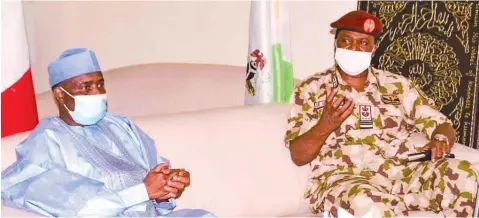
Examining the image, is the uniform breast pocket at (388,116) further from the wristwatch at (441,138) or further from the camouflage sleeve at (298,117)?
the camouflage sleeve at (298,117)

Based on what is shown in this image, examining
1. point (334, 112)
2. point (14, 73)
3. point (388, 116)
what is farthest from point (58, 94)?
point (388, 116)

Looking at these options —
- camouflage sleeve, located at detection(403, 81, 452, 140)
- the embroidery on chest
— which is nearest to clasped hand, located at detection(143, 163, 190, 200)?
the embroidery on chest

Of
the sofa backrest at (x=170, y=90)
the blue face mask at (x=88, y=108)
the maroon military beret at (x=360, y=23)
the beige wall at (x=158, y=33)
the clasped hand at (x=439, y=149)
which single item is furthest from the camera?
the beige wall at (x=158, y=33)

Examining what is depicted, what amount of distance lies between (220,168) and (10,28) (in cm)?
110

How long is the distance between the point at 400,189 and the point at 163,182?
124 cm

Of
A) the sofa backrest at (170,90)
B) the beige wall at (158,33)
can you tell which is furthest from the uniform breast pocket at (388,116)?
the sofa backrest at (170,90)

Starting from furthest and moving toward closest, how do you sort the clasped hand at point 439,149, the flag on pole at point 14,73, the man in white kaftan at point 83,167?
the clasped hand at point 439,149 < the flag on pole at point 14,73 < the man in white kaftan at point 83,167

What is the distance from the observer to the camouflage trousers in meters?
2.90

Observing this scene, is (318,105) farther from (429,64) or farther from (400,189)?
(429,64)

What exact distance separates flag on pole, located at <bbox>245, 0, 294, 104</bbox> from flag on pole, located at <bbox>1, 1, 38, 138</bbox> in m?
1.39

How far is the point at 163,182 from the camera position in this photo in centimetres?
243

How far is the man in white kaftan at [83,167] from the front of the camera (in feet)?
7.75

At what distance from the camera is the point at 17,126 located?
2980mm

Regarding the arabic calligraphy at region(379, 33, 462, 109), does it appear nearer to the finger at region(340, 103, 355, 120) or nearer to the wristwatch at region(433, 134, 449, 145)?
the wristwatch at region(433, 134, 449, 145)
